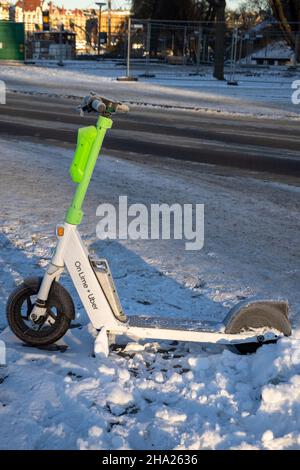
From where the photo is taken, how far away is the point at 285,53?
137 ft

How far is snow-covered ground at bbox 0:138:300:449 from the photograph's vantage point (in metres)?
2.88

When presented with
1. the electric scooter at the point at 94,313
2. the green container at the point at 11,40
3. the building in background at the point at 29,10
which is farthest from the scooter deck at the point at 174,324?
the building in background at the point at 29,10

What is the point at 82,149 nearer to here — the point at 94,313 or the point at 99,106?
the point at 99,106

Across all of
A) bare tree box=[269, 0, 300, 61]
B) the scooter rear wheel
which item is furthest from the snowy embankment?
the scooter rear wheel

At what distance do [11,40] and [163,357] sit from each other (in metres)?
39.0

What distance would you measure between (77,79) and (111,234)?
2470 cm

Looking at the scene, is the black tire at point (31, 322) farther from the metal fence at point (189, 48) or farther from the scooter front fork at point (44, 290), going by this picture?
the metal fence at point (189, 48)

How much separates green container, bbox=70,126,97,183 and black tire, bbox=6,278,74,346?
702mm

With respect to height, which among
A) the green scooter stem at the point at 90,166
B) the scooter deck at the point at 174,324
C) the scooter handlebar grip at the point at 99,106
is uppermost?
the scooter handlebar grip at the point at 99,106

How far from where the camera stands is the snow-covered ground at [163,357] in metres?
2.88

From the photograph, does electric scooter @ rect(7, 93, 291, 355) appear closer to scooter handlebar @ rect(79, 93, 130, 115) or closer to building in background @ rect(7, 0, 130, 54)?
scooter handlebar @ rect(79, 93, 130, 115)

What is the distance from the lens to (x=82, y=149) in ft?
11.2

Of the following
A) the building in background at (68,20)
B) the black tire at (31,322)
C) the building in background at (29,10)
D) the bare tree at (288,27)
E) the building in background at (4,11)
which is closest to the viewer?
the black tire at (31,322)

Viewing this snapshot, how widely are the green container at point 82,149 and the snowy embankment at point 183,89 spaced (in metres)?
15.4
